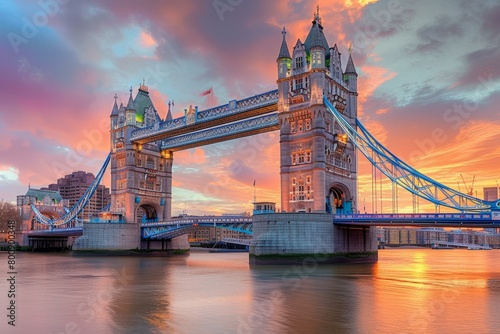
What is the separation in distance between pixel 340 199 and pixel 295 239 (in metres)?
13.4

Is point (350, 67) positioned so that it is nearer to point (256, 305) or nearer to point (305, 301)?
point (305, 301)

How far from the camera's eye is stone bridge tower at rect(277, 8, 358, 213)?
168ft

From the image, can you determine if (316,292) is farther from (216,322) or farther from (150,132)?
(150,132)

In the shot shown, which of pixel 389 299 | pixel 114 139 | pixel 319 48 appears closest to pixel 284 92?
pixel 319 48

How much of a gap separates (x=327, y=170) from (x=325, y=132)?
400cm

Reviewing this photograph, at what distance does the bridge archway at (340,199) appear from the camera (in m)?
56.0

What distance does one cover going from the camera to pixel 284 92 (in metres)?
54.0

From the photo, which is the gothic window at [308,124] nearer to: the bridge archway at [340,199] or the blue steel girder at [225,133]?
the blue steel girder at [225,133]

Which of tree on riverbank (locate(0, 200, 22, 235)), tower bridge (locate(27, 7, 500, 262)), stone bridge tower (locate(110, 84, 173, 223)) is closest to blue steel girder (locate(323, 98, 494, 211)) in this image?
tower bridge (locate(27, 7, 500, 262))

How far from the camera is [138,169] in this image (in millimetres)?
77188

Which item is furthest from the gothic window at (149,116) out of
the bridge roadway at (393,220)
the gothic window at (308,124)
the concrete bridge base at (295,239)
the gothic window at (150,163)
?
the concrete bridge base at (295,239)

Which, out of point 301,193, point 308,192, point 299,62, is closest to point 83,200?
point 301,193

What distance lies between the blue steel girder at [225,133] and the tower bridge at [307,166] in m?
0.14

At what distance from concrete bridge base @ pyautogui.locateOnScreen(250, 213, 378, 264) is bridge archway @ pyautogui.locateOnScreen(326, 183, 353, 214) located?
292 inches
